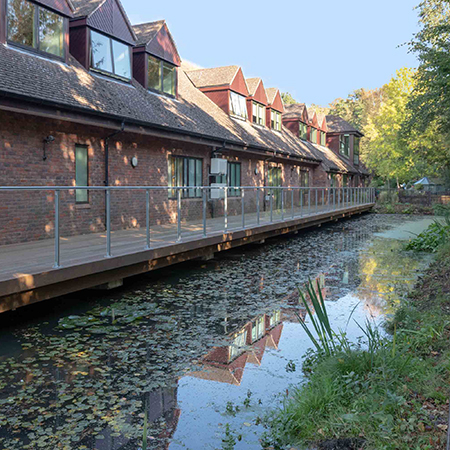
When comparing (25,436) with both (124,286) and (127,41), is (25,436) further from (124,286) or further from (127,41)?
(127,41)

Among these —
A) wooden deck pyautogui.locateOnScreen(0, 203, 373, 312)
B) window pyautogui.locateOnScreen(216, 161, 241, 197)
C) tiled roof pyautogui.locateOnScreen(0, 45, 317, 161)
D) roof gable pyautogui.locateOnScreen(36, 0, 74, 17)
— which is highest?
roof gable pyautogui.locateOnScreen(36, 0, 74, 17)

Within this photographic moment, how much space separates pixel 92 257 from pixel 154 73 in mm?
9738

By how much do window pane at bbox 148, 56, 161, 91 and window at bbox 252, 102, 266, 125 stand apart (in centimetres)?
861

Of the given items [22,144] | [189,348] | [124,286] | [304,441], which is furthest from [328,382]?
[22,144]

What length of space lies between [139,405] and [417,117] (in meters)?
12.7

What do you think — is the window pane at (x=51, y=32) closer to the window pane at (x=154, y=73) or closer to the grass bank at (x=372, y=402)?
the window pane at (x=154, y=73)

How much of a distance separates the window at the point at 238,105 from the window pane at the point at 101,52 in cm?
869

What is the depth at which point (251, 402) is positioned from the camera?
4.37 m

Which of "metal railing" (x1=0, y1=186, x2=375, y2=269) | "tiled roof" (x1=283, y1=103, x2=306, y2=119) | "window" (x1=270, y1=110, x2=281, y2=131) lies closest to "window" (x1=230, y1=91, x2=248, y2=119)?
"window" (x1=270, y1=110, x2=281, y2=131)

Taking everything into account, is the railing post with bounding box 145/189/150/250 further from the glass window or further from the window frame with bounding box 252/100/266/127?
the window frame with bounding box 252/100/266/127

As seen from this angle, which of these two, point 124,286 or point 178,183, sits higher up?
point 178,183

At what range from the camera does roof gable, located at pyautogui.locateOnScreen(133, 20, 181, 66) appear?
15.0 metres

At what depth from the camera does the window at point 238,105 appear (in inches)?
831

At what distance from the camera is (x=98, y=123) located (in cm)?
1042
